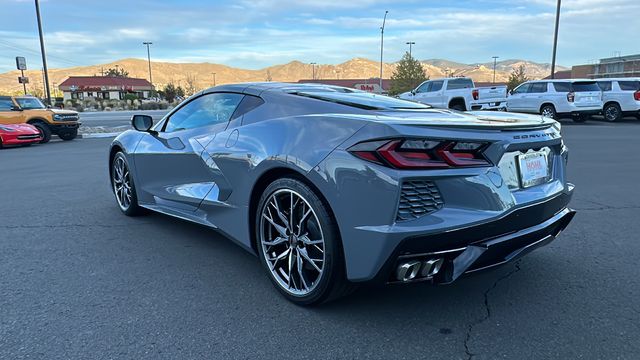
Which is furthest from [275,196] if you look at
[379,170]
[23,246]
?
[23,246]

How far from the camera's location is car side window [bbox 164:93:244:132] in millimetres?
3971

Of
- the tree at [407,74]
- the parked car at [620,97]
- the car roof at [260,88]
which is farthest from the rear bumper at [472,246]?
the tree at [407,74]

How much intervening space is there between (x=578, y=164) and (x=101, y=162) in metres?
9.77

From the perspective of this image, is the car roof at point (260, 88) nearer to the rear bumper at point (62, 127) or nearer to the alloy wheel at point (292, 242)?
the alloy wheel at point (292, 242)

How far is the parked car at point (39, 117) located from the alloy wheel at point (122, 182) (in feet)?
41.7

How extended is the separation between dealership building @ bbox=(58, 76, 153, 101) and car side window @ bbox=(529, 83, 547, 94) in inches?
3476

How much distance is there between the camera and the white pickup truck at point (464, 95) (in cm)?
2131

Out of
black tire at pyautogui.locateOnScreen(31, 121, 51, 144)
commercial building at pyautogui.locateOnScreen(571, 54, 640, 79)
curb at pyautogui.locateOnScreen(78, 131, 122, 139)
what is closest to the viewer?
black tire at pyautogui.locateOnScreen(31, 121, 51, 144)

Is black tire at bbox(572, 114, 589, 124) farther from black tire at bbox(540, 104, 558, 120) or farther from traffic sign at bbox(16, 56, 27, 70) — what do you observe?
traffic sign at bbox(16, 56, 27, 70)

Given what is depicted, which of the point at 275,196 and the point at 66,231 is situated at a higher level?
the point at 275,196

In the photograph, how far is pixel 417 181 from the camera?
2.55 m

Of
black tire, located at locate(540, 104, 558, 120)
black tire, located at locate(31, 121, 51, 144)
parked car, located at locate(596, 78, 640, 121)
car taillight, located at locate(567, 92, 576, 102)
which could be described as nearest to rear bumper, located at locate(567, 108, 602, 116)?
car taillight, located at locate(567, 92, 576, 102)

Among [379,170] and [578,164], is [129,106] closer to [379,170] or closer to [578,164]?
[578,164]

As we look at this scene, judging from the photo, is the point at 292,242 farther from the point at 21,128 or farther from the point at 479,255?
the point at 21,128
